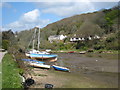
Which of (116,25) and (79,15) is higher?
(79,15)

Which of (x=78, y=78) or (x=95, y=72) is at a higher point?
(x=78, y=78)

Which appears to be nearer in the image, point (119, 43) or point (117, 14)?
point (119, 43)

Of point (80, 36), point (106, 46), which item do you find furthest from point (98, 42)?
point (80, 36)

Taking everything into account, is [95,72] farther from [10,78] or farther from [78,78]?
[10,78]

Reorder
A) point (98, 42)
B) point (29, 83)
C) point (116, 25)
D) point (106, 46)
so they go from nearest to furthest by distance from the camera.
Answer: point (29, 83)
point (106, 46)
point (98, 42)
point (116, 25)

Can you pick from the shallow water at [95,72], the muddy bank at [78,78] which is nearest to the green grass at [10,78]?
the muddy bank at [78,78]

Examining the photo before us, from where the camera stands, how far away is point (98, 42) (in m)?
55.7

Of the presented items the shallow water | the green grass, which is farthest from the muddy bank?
the green grass

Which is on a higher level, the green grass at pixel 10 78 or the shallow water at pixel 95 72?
the green grass at pixel 10 78

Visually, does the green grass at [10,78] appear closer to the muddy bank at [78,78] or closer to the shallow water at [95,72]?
the muddy bank at [78,78]

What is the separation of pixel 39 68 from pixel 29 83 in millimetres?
8961

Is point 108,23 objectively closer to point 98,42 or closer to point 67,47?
point 98,42

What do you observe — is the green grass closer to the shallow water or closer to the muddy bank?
the muddy bank

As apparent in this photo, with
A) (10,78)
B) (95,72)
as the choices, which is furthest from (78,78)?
(10,78)
